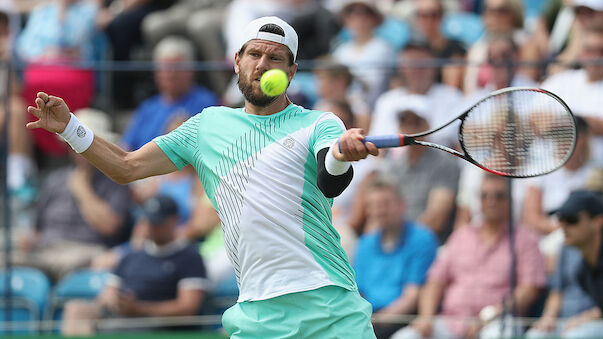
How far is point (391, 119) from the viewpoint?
31.4 feet

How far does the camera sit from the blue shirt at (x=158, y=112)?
10352 mm

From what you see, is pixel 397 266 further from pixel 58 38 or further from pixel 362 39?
pixel 58 38

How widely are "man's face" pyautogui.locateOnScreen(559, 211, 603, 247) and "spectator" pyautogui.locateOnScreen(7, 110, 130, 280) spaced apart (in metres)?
4.07

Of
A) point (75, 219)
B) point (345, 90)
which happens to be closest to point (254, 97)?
point (345, 90)

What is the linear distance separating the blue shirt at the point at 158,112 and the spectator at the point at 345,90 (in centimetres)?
111

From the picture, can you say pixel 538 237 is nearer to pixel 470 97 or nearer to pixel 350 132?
pixel 470 97

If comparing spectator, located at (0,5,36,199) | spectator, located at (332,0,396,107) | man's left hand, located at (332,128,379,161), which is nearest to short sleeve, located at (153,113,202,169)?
man's left hand, located at (332,128,379,161)

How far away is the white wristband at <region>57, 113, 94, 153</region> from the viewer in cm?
545

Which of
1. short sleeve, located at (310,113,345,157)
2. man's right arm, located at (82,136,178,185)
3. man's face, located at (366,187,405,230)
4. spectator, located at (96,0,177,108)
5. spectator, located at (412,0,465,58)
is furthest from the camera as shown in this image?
spectator, located at (96,0,177,108)

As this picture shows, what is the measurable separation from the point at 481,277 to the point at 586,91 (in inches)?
69.8

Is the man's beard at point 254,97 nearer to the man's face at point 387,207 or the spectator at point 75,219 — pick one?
the man's face at point 387,207

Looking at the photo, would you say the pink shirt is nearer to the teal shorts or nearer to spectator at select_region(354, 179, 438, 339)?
spectator at select_region(354, 179, 438, 339)

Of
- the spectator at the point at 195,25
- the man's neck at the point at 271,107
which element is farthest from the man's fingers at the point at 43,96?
the spectator at the point at 195,25

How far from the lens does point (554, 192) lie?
29.0 feet
